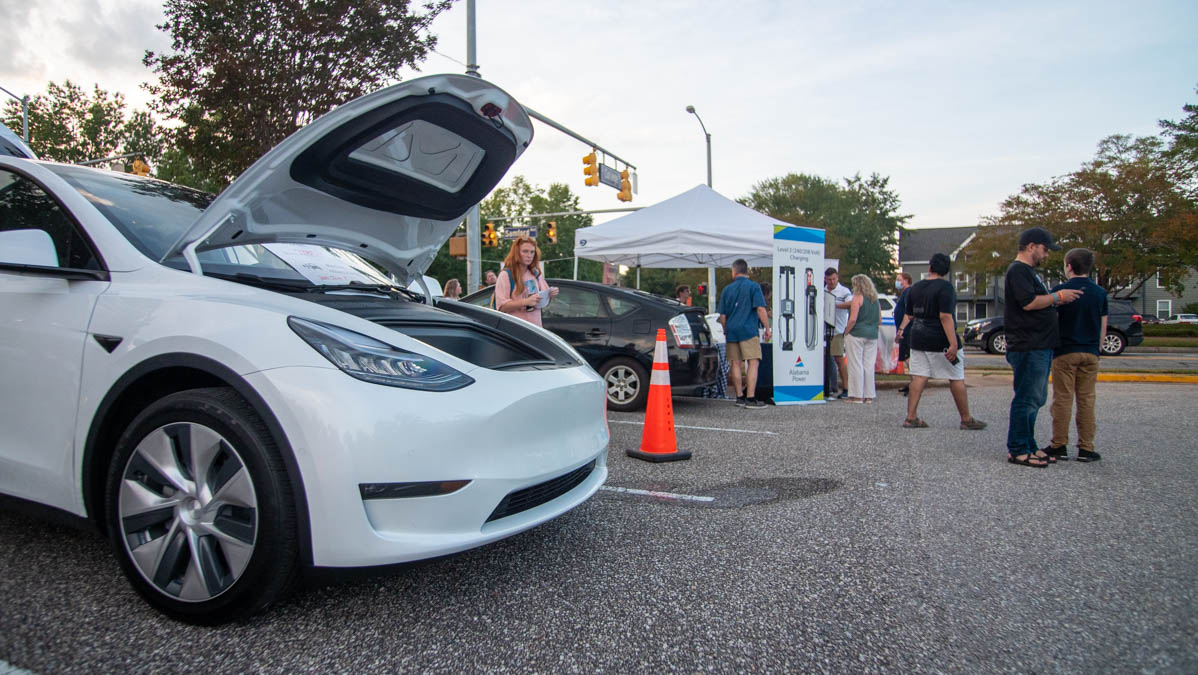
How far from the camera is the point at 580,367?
125 inches

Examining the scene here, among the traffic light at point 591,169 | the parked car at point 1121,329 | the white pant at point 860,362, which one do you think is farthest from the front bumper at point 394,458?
the parked car at point 1121,329

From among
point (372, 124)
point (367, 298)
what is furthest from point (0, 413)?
point (372, 124)

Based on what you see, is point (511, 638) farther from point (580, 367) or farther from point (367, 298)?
point (367, 298)

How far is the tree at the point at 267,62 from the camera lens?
11086 millimetres

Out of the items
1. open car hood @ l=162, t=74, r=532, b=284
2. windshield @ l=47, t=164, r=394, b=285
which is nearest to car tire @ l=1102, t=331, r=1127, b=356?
open car hood @ l=162, t=74, r=532, b=284

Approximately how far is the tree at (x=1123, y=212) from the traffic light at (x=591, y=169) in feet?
65.6

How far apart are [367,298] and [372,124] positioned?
0.73 m

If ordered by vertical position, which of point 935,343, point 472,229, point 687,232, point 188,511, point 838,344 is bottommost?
point 188,511

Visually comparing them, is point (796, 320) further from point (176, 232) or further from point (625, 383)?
A: point (176, 232)

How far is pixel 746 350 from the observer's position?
840cm

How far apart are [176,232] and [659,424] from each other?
321 centimetres

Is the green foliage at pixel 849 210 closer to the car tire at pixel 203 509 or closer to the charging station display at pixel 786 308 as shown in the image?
the charging station display at pixel 786 308

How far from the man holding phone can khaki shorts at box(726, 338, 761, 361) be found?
202 centimetres

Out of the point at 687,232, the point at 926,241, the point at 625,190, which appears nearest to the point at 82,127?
the point at 625,190
